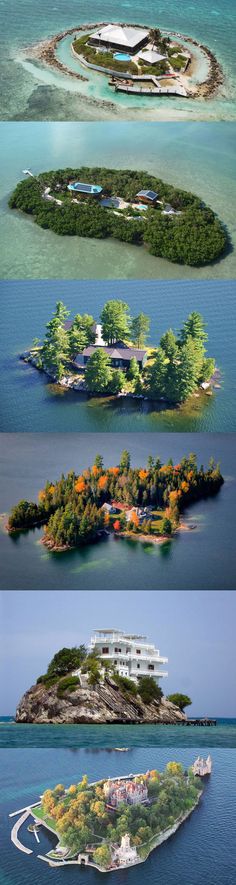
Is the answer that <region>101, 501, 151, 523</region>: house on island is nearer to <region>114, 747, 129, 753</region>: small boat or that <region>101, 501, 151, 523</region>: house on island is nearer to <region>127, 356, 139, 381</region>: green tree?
<region>127, 356, 139, 381</region>: green tree

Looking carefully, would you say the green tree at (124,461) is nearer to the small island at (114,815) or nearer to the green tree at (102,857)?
the small island at (114,815)

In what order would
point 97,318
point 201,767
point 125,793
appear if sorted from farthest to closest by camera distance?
1. point 97,318
2. point 201,767
3. point 125,793

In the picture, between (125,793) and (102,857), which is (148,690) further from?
(102,857)

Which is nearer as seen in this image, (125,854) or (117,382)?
(125,854)

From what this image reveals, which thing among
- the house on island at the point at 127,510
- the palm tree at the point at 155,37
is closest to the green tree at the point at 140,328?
the house on island at the point at 127,510

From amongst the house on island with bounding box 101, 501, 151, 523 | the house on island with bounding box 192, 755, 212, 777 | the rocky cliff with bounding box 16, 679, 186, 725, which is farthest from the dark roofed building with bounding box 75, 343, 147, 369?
the house on island with bounding box 192, 755, 212, 777

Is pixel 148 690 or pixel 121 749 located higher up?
pixel 148 690

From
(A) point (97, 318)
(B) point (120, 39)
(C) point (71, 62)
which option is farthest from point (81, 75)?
(A) point (97, 318)
